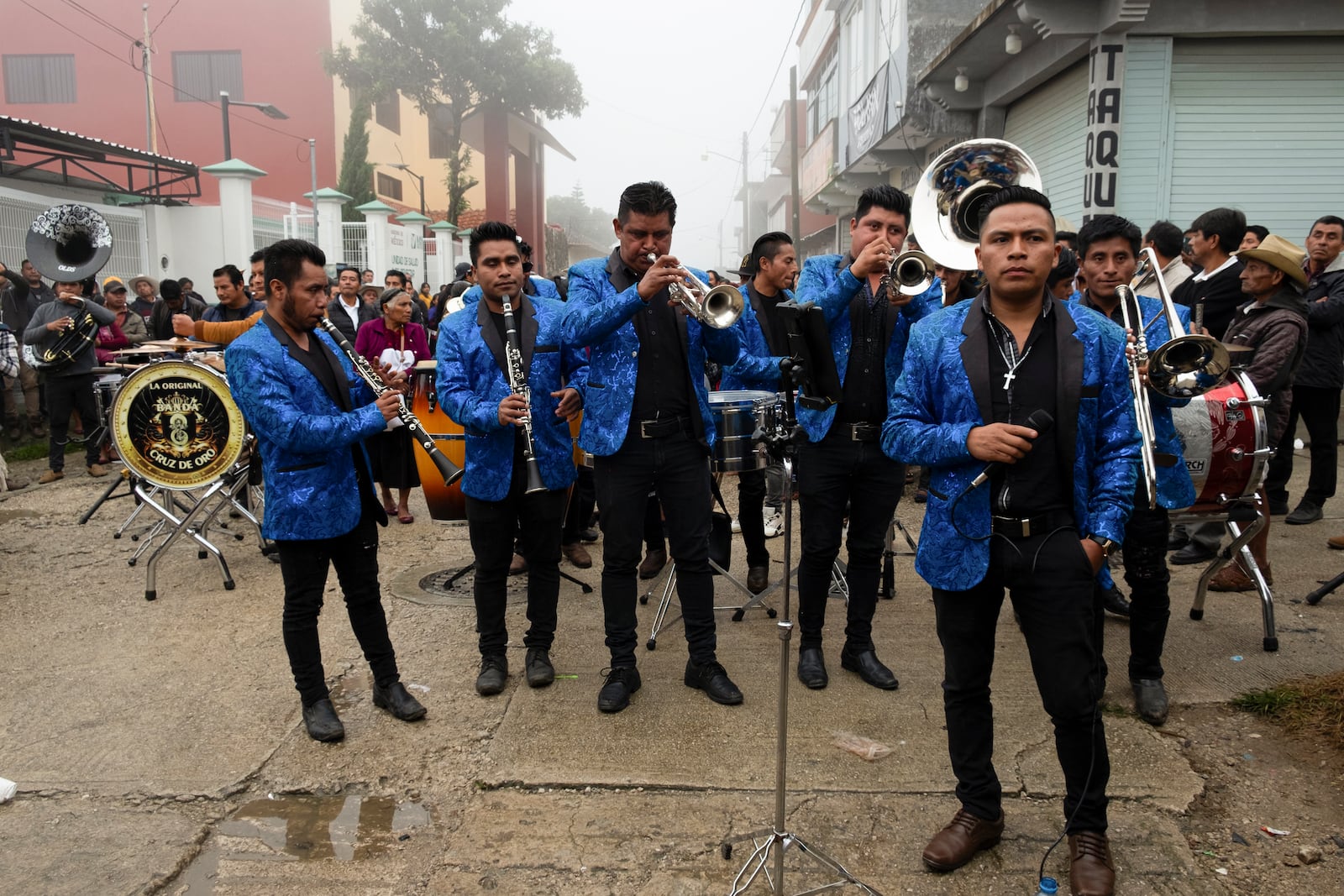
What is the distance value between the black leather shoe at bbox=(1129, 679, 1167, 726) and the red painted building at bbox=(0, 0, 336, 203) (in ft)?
108

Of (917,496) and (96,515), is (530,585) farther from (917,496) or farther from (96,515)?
(96,515)

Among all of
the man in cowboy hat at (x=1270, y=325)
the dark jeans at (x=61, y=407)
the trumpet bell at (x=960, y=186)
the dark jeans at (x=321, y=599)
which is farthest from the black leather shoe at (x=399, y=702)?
the dark jeans at (x=61, y=407)

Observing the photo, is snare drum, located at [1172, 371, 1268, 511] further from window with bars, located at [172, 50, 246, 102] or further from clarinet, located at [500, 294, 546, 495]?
window with bars, located at [172, 50, 246, 102]

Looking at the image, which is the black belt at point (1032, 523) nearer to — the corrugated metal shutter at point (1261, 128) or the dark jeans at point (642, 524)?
the dark jeans at point (642, 524)

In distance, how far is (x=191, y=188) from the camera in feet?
87.2

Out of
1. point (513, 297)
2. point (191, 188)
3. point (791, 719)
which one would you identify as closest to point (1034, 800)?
point (791, 719)

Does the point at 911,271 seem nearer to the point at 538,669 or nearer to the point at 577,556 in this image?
the point at 538,669

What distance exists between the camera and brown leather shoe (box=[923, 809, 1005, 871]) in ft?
9.38

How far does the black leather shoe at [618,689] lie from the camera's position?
4.02m

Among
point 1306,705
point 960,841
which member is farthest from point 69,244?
point 1306,705

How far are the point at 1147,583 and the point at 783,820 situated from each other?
2.12 m

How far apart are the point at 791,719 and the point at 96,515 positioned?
6.72 m

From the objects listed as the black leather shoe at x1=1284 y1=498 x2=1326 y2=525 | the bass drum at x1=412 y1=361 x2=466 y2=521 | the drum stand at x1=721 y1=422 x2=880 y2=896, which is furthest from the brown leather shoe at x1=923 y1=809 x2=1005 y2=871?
the black leather shoe at x1=1284 y1=498 x2=1326 y2=525

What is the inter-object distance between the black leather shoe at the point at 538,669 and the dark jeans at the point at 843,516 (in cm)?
119
